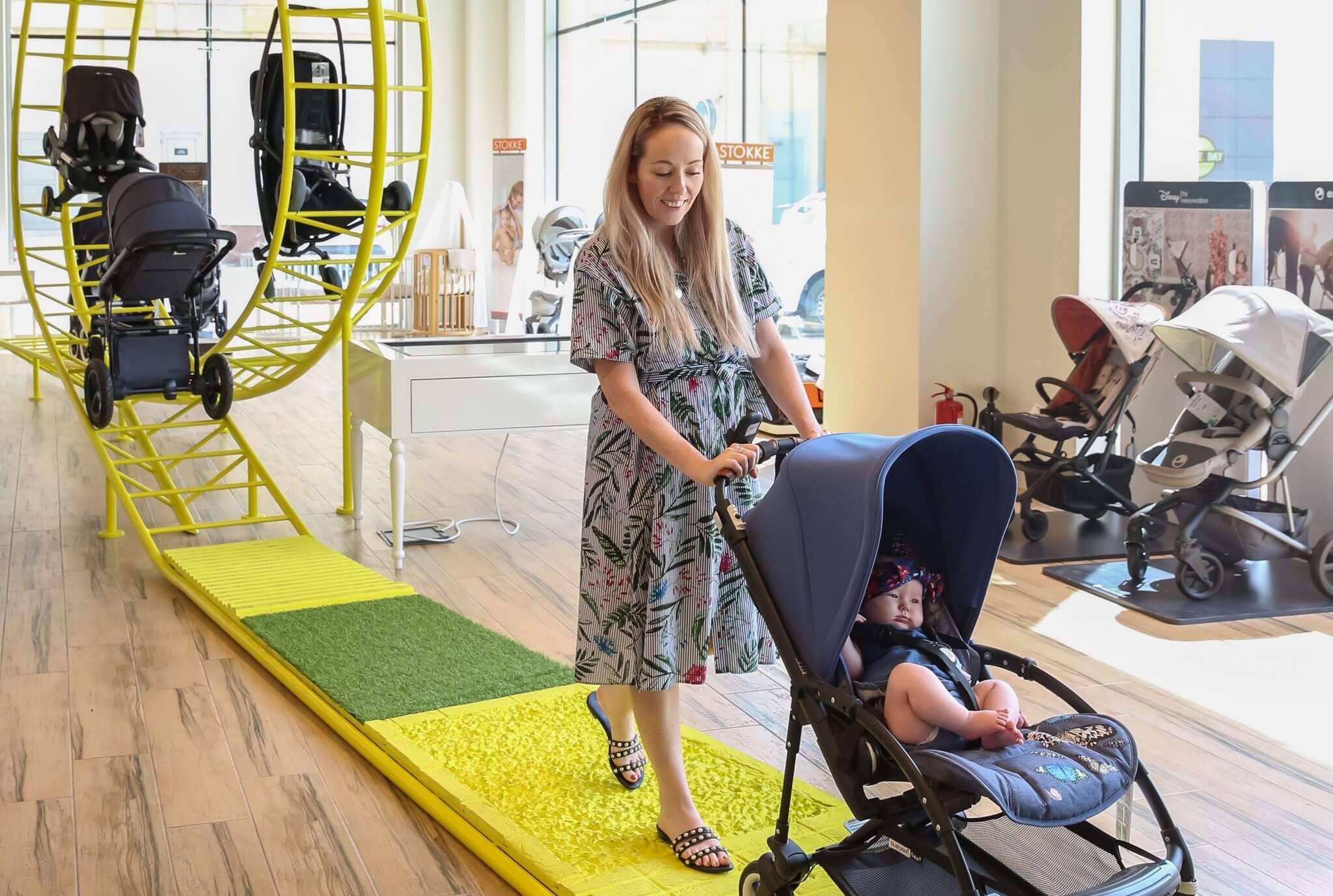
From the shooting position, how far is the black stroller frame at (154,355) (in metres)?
5.29

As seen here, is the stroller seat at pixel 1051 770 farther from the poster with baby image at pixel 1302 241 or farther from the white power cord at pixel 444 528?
the white power cord at pixel 444 528

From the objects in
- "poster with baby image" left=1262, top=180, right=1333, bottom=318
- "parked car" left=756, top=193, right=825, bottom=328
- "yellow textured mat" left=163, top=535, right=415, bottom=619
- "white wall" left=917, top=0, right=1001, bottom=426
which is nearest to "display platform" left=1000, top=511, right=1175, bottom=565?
"white wall" left=917, top=0, right=1001, bottom=426

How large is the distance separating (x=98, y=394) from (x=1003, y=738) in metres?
4.25

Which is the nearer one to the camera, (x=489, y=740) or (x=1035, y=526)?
(x=489, y=740)

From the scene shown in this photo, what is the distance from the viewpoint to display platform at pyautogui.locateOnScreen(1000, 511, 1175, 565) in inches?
211

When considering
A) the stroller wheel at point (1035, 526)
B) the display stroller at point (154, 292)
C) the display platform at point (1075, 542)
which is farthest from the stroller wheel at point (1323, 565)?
the display stroller at point (154, 292)

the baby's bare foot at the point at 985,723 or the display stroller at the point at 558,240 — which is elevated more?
the display stroller at the point at 558,240

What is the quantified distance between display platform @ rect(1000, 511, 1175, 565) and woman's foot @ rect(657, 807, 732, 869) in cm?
281

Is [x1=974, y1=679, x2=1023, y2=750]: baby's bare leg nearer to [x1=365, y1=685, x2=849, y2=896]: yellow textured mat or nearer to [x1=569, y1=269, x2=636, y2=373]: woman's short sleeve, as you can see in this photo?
[x1=365, y1=685, x2=849, y2=896]: yellow textured mat

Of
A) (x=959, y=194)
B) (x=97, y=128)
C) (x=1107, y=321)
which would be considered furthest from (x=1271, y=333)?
(x=97, y=128)

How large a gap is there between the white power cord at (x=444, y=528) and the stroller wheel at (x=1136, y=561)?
2.35 meters

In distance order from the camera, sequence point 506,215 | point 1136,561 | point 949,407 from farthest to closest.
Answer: point 506,215
point 949,407
point 1136,561

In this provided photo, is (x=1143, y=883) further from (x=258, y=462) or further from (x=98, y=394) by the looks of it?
(x=98, y=394)

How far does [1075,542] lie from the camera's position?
5.57 m
